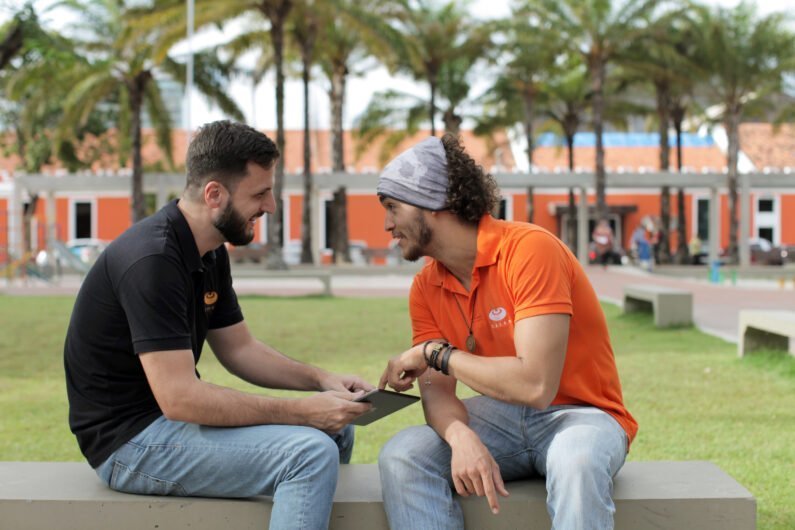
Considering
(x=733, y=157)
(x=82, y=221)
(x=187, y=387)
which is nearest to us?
(x=187, y=387)

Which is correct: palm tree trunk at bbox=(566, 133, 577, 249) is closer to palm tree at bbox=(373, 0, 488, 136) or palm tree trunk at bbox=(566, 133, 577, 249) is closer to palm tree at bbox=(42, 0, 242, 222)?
palm tree at bbox=(373, 0, 488, 136)

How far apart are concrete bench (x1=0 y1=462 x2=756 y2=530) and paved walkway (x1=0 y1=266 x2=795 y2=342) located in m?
7.99

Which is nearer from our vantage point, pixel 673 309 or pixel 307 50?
pixel 673 309

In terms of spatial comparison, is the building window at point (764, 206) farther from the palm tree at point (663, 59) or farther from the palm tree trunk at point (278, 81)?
the palm tree trunk at point (278, 81)

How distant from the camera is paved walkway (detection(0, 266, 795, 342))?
564 inches

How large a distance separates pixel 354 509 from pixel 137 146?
30.3m

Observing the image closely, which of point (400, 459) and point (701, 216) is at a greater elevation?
point (701, 216)

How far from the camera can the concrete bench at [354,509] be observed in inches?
112

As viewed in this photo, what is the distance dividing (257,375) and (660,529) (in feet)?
4.31

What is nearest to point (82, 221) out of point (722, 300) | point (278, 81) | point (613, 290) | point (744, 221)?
point (278, 81)

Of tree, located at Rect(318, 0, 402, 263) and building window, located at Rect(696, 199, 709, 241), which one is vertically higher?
tree, located at Rect(318, 0, 402, 263)

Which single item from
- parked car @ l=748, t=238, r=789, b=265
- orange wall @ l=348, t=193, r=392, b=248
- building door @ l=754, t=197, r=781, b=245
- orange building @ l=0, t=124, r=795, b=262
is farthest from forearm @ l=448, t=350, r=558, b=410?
building door @ l=754, t=197, r=781, b=245

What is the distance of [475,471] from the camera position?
282 centimetres

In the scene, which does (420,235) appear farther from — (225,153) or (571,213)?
(571,213)
